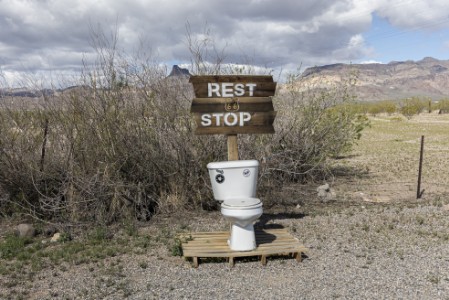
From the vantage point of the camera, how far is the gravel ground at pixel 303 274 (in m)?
5.03

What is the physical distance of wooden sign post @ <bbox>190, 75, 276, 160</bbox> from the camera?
22.0 ft

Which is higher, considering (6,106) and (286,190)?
(6,106)

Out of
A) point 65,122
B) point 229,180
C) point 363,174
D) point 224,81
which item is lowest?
point 363,174

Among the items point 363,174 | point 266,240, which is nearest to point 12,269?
point 266,240

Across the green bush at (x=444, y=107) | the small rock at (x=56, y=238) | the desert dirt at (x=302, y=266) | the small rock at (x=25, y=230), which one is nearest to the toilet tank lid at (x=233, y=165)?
the desert dirt at (x=302, y=266)

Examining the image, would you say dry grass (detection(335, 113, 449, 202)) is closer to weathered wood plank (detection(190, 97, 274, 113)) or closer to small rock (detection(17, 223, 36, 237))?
weathered wood plank (detection(190, 97, 274, 113))

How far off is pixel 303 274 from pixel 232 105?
2.62 meters

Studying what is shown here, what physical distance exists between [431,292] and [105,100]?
5.87 meters

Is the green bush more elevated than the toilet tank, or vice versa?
the toilet tank

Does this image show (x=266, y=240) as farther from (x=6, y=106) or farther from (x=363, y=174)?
(x=363, y=174)

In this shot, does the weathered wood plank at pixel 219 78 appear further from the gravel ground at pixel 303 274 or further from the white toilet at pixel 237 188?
the gravel ground at pixel 303 274

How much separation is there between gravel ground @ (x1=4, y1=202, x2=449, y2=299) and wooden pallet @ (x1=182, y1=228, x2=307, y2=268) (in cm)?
14

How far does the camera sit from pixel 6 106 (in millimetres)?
8188

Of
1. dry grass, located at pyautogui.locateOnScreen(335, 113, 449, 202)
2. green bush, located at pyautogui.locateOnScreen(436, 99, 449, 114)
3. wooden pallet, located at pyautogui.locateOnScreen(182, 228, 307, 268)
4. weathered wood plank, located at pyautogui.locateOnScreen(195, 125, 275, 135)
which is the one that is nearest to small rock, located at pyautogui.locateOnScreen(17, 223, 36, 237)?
wooden pallet, located at pyautogui.locateOnScreen(182, 228, 307, 268)
